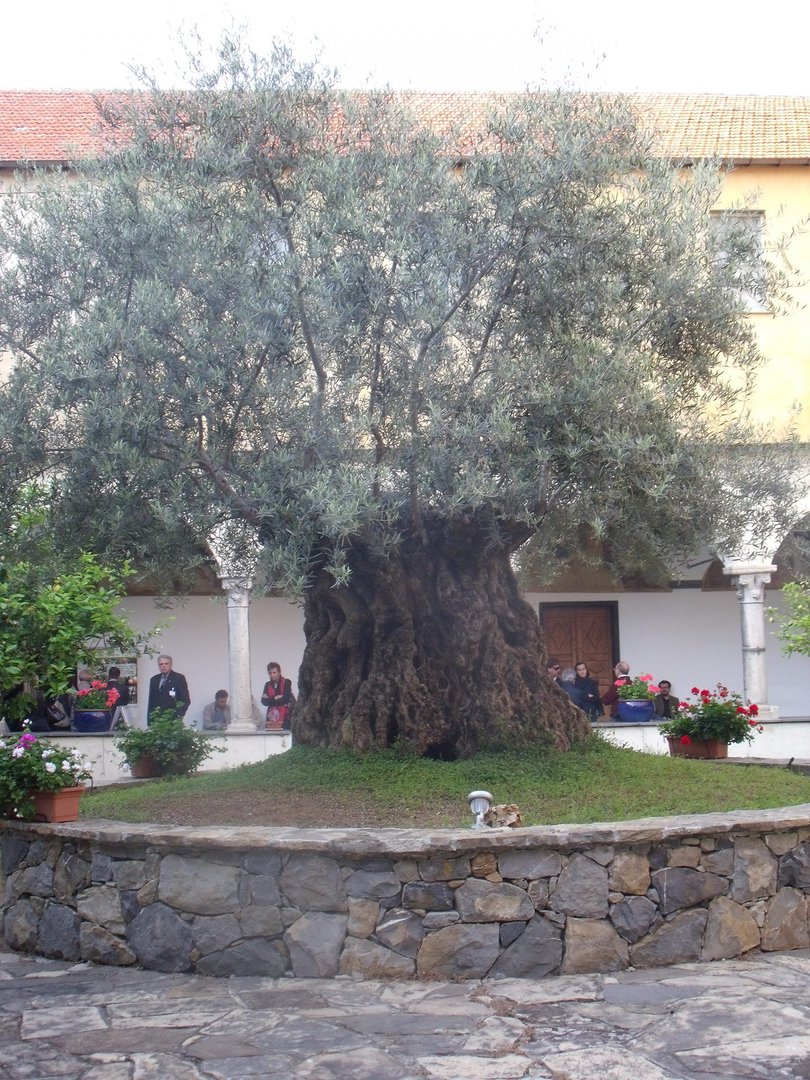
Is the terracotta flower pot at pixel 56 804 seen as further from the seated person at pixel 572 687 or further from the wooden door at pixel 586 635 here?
the wooden door at pixel 586 635

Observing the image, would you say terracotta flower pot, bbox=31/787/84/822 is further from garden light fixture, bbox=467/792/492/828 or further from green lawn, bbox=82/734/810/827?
garden light fixture, bbox=467/792/492/828

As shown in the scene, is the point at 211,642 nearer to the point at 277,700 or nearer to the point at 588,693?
the point at 277,700

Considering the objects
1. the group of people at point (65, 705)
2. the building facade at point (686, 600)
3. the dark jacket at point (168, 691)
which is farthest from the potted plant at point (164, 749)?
the building facade at point (686, 600)

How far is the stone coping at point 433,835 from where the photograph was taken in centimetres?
575

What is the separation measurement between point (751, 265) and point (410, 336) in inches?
88.2

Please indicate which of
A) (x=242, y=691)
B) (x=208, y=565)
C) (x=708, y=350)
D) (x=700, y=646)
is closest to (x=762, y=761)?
(x=708, y=350)

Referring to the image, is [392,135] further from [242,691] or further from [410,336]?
[242,691]

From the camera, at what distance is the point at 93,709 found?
1513 cm

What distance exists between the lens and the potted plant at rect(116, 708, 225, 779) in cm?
1021

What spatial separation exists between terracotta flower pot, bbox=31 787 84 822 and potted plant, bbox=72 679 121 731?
8209 mm

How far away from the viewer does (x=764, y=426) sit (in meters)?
7.88

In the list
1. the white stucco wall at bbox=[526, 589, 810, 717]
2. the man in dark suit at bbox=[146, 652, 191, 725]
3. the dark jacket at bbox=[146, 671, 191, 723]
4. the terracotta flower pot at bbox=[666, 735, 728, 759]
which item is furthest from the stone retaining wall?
the white stucco wall at bbox=[526, 589, 810, 717]

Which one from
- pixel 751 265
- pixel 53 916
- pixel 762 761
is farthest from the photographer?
pixel 762 761

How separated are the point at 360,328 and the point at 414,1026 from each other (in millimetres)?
3600
